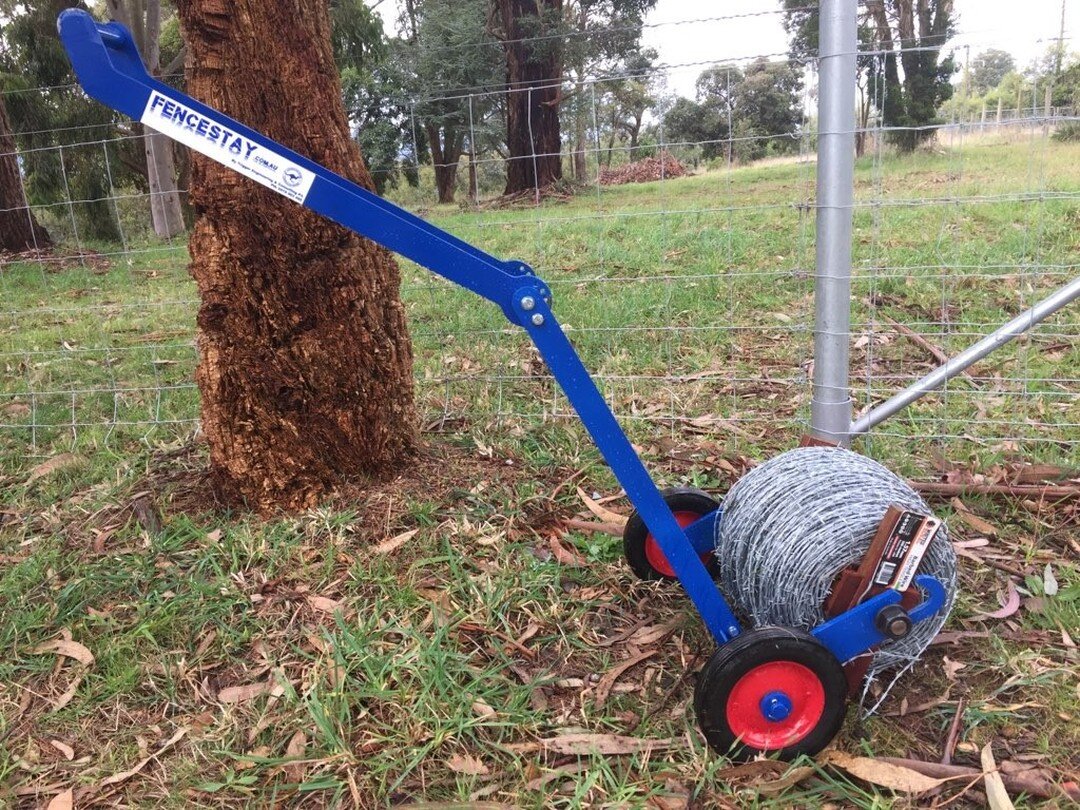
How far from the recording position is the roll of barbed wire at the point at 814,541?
75.4 inches

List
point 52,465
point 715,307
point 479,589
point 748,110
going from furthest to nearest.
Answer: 1. point 715,307
2. point 52,465
3. point 748,110
4. point 479,589

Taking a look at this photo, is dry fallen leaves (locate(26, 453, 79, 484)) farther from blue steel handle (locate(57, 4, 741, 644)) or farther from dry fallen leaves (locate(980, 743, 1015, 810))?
dry fallen leaves (locate(980, 743, 1015, 810))

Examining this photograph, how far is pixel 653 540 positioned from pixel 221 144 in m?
1.62

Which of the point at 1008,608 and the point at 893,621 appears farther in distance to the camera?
the point at 1008,608

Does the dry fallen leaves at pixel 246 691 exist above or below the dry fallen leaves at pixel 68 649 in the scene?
below

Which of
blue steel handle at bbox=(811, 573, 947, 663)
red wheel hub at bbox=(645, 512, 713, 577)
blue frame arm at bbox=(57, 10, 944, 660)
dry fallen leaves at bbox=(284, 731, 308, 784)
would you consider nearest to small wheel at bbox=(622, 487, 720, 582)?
red wheel hub at bbox=(645, 512, 713, 577)

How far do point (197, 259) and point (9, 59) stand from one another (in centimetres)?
1831

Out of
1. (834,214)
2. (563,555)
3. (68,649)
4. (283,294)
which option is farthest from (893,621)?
(68,649)

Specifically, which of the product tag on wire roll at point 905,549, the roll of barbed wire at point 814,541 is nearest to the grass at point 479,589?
the roll of barbed wire at point 814,541

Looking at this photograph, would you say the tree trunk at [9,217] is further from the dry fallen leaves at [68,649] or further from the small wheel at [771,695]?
the small wheel at [771,695]

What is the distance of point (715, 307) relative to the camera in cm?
501

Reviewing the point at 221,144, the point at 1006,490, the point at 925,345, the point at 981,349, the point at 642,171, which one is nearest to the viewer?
the point at 221,144

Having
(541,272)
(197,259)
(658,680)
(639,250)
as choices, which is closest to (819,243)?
(658,680)

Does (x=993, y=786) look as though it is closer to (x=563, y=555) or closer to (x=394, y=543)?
(x=563, y=555)
